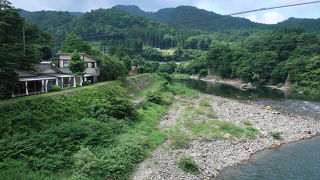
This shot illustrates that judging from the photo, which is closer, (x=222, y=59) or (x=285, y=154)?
(x=285, y=154)

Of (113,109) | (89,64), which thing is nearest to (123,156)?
(113,109)

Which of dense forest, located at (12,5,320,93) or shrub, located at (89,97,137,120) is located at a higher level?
dense forest, located at (12,5,320,93)

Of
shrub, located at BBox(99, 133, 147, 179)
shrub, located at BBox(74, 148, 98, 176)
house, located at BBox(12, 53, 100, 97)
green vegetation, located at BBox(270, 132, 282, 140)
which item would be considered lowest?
green vegetation, located at BBox(270, 132, 282, 140)

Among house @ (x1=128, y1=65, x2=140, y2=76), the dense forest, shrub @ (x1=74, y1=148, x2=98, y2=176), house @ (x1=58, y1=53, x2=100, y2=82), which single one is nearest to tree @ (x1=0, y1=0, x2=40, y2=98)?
the dense forest

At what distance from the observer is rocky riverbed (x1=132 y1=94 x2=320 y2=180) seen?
1656 cm

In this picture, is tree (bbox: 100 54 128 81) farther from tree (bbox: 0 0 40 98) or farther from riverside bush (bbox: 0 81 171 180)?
riverside bush (bbox: 0 81 171 180)

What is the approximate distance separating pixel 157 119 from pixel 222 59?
77253mm

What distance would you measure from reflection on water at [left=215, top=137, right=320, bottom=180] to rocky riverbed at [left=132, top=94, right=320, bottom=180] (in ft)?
2.73

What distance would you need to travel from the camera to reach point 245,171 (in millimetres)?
17375

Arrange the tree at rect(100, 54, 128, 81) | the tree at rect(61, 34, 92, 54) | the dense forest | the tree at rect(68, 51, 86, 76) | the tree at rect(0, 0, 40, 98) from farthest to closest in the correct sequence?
the dense forest
the tree at rect(61, 34, 92, 54)
the tree at rect(100, 54, 128, 81)
the tree at rect(68, 51, 86, 76)
the tree at rect(0, 0, 40, 98)

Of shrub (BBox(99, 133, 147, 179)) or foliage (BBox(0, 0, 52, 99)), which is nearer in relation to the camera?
shrub (BBox(99, 133, 147, 179))

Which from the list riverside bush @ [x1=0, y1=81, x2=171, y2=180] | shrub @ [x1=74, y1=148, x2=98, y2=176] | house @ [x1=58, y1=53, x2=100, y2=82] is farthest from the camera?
house @ [x1=58, y1=53, x2=100, y2=82]

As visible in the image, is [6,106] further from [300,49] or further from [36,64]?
[300,49]

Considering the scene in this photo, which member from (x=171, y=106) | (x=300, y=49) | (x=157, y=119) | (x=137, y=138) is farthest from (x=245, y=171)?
(x=300, y=49)
